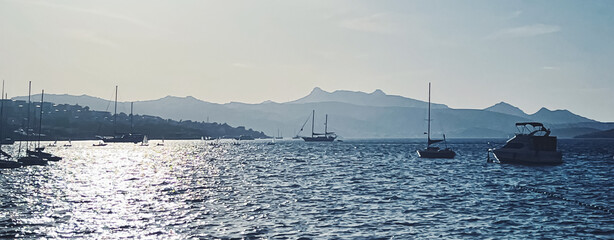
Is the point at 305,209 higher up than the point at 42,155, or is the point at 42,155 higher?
the point at 42,155

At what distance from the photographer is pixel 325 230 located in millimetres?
30484

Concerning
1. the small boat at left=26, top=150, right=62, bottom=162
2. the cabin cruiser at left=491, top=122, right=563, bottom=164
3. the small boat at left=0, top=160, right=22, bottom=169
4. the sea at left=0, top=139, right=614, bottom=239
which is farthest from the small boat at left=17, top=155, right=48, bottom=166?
the cabin cruiser at left=491, top=122, right=563, bottom=164

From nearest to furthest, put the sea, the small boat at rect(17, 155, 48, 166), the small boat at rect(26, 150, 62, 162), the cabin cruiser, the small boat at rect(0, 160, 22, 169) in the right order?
1. the sea
2. the small boat at rect(0, 160, 22, 169)
3. the small boat at rect(17, 155, 48, 166)
4. the cabin cruiser
5. the small boat at rect(26, 150, 62, 162)

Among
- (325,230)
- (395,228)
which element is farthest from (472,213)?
A: (325,230)

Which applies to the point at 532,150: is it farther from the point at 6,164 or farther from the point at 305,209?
the point at 6,164

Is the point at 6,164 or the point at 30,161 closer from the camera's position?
the point at 6,164

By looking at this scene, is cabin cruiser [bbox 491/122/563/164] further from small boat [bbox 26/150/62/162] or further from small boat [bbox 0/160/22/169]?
small boat [bbox 26/150/62/162]

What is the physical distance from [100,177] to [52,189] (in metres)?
16.0

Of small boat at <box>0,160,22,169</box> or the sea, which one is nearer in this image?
the sea

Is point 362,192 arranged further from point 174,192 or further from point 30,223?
point 30,223

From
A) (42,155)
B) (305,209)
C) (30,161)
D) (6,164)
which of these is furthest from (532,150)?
(42,155)

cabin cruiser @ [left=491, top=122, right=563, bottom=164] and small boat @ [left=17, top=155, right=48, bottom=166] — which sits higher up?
cabin cruiser @ [left=491, top=122, right=563, bottom=164]

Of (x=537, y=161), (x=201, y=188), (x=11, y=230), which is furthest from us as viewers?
(x=537, y=161)

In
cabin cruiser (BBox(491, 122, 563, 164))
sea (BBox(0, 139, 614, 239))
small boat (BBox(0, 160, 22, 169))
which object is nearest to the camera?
sea (BBox(0, 139, 614, 239))
